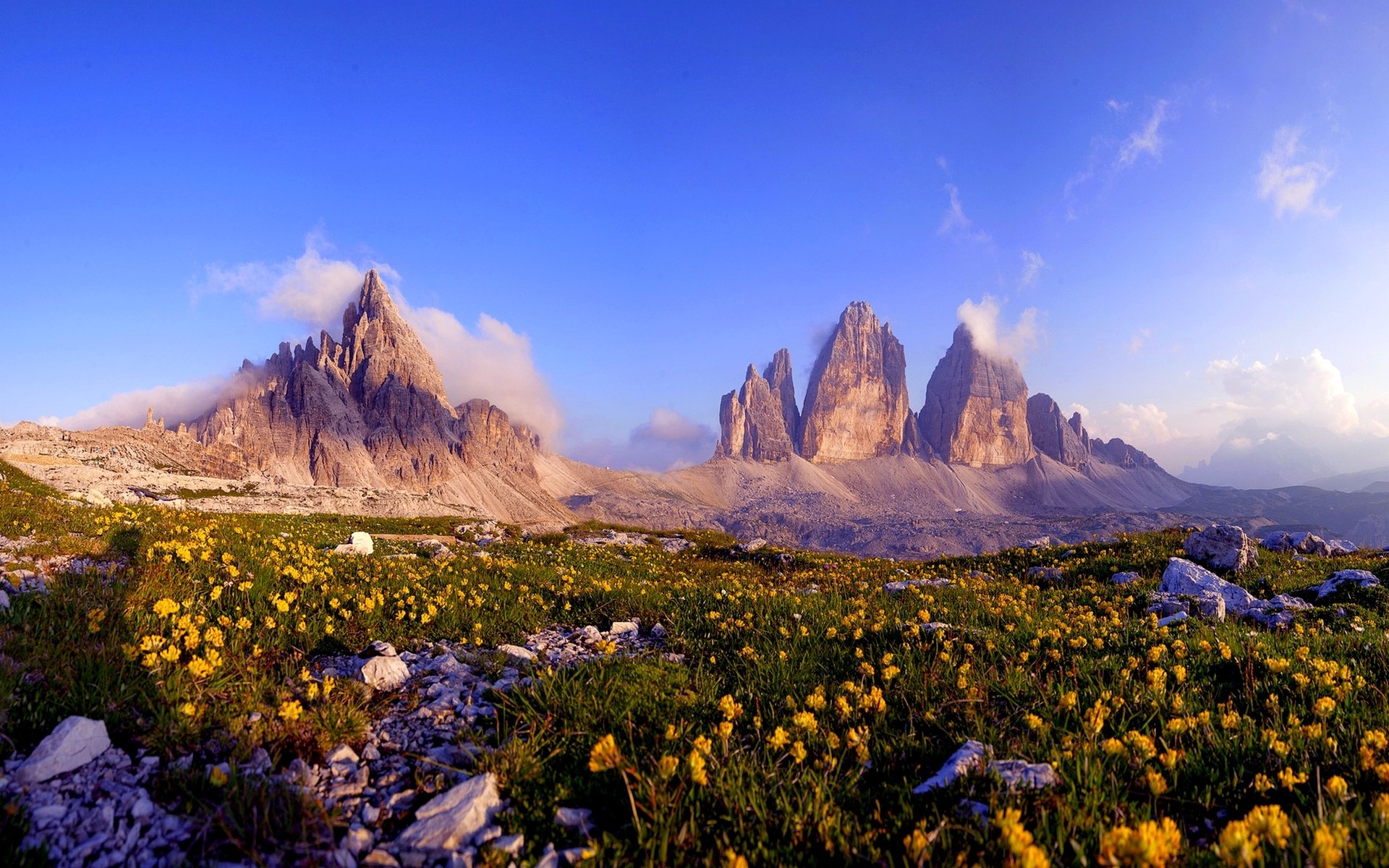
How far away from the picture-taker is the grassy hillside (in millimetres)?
3467

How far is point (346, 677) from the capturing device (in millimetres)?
5891

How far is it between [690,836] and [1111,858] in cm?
222

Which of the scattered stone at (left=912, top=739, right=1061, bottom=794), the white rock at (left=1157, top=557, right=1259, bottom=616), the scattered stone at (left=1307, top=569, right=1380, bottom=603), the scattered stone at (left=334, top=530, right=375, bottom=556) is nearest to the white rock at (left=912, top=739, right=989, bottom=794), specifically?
the scattered stone at (left=912, top=739, right=1061, bottom=794)

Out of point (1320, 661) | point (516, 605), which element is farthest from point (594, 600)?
point (1320, 661)

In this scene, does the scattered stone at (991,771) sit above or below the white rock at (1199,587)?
above

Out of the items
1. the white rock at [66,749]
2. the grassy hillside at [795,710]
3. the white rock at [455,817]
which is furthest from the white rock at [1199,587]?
the white rock at [66,749]

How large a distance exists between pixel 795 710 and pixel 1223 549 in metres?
16.4

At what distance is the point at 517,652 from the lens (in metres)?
6.80

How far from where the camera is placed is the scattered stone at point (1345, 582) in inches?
453

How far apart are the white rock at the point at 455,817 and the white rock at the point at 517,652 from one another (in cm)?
267

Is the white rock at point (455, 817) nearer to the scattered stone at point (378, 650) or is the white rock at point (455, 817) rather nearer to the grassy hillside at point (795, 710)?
the grassy hillside at point (795, 710)

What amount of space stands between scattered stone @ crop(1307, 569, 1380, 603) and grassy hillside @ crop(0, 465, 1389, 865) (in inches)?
106

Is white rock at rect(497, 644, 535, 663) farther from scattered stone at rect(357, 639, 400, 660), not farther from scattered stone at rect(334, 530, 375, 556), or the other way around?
scattered stone at rect(334, 530, 375, 556)

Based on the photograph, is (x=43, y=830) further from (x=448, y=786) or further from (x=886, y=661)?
(x=886, y=661)
